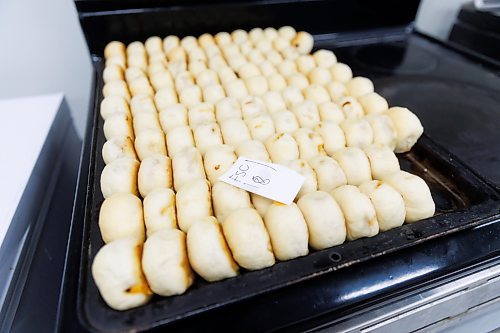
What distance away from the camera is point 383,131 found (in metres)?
0.99

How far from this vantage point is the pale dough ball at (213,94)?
1147 mm

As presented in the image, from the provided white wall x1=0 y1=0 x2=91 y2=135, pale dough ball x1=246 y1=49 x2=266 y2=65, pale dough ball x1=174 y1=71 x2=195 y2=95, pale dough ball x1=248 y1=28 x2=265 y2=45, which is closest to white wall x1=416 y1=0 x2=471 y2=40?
pale dough ball x1=248 y1=28 x2=265 y2=45

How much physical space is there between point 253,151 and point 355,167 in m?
0.25

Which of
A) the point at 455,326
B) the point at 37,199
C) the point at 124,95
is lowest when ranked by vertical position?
the point at 455,326

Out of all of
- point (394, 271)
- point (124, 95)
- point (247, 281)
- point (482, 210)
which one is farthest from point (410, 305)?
point (124, 95)

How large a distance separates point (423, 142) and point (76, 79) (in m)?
1.54

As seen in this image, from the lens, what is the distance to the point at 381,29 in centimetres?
179

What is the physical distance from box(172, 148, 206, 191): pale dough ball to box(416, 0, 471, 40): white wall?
1804 mm

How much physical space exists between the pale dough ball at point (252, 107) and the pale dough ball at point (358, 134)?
0.26m

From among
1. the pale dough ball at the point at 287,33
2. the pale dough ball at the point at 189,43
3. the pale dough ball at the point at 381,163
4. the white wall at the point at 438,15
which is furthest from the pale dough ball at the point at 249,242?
the white wall at the point at 438,15

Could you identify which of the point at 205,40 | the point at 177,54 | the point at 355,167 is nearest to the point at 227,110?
the point at 355,167

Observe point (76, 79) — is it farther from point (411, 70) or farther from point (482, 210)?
point (482, 210)

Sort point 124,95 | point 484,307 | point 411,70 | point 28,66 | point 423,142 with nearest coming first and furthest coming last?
point 484,307, point 423,142, point 124,95, point 411,70, point 28,66

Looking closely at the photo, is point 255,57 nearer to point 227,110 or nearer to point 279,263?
point 227,110
